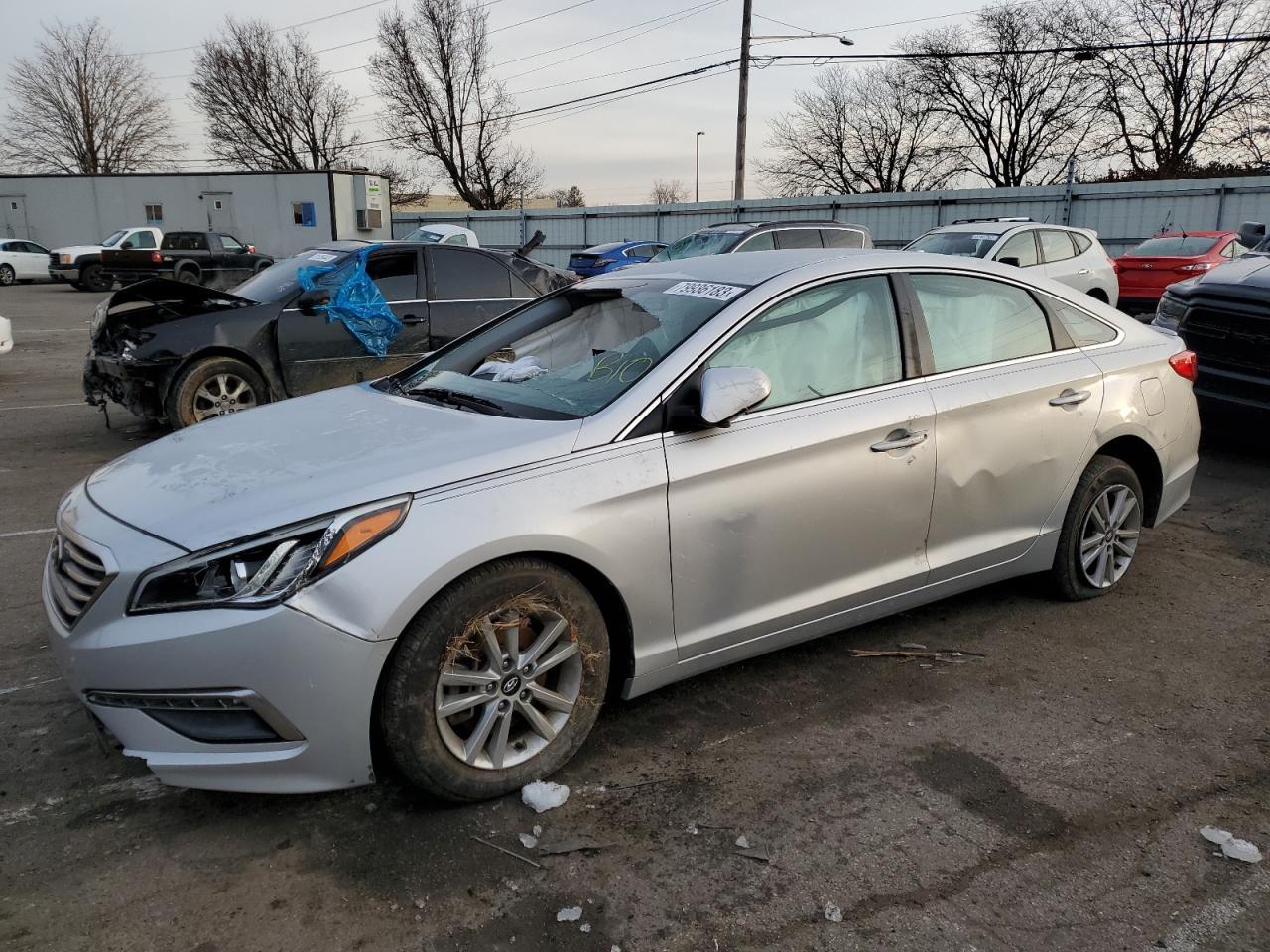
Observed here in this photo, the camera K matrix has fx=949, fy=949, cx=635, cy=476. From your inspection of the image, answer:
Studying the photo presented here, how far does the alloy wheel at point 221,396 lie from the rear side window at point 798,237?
849 cm

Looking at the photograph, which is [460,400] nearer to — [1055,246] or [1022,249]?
[1022,249]

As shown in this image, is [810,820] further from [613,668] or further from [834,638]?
[834,638]

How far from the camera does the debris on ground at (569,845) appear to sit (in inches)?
103

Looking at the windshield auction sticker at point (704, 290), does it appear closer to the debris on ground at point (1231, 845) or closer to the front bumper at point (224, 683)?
the front bumper at point (224, 683)

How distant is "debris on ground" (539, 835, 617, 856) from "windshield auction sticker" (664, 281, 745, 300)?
1.87 metres

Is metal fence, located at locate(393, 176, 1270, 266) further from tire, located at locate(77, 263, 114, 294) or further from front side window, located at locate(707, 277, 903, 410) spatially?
front side window, located at locate(707, 277, 903, 410)

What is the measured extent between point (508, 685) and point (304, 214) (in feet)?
102

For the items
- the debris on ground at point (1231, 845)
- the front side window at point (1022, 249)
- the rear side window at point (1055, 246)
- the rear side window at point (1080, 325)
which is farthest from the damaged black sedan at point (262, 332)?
the rear side window at point (1055, 246)

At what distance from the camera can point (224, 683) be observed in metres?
2.43

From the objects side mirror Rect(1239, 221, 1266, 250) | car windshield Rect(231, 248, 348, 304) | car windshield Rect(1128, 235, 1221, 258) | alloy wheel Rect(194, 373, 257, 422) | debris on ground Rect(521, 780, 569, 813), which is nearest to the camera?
debris on ground Rect(521, 780, 569, 813)

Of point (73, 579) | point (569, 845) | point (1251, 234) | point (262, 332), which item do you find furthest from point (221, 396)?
point (1251, 234)

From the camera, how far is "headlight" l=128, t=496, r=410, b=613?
2473 mm

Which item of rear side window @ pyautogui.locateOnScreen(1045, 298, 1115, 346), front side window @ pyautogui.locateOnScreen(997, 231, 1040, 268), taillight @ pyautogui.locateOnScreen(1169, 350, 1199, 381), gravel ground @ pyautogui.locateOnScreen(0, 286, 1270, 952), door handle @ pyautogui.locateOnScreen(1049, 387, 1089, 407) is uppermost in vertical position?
front side window @ pyautogui.locateOnScreen(997, 231, 1040, 268)

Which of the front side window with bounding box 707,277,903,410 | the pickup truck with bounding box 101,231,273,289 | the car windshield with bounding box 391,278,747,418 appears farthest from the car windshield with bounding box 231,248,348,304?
the pickup truck with bounding box 101,231,273,289
